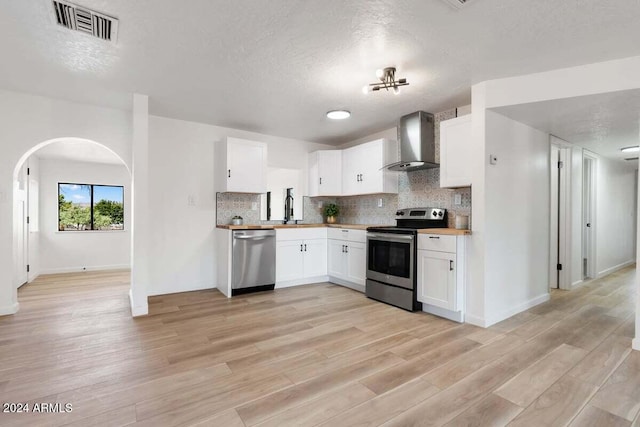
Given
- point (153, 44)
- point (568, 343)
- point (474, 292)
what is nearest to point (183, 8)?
point (153, 44)

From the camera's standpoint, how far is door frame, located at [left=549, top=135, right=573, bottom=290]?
172 inches

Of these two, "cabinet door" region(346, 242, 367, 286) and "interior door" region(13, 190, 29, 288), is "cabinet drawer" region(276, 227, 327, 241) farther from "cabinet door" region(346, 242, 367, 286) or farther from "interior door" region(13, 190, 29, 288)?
"interior door" region(13, 190, 29, 288)

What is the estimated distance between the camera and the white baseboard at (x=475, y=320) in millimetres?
2932

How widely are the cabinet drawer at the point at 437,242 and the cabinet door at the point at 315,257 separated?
175 centimetres

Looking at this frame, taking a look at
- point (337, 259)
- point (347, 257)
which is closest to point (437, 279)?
point (347, 257)

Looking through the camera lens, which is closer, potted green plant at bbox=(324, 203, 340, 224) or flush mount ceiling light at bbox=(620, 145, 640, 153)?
flush mount ceiling light at bbox=(620, 145, 640, 153)

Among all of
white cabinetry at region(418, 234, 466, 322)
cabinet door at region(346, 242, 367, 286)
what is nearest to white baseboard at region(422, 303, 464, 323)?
white cabinetry at region(418, 234, 466, 322)

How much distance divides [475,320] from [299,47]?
114 inches

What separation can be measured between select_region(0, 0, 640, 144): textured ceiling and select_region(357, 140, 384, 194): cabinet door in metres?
0.94

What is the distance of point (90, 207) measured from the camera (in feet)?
20.7

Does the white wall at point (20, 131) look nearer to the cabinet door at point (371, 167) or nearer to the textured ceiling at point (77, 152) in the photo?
the textured ceiling at point (77, 152)

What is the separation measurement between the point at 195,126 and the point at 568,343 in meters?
4.78

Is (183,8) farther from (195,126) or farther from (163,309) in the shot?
(163,309)

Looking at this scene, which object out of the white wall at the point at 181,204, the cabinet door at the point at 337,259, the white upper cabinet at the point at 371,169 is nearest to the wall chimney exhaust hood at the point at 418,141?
the white upper cabinet at the point at 371,169
